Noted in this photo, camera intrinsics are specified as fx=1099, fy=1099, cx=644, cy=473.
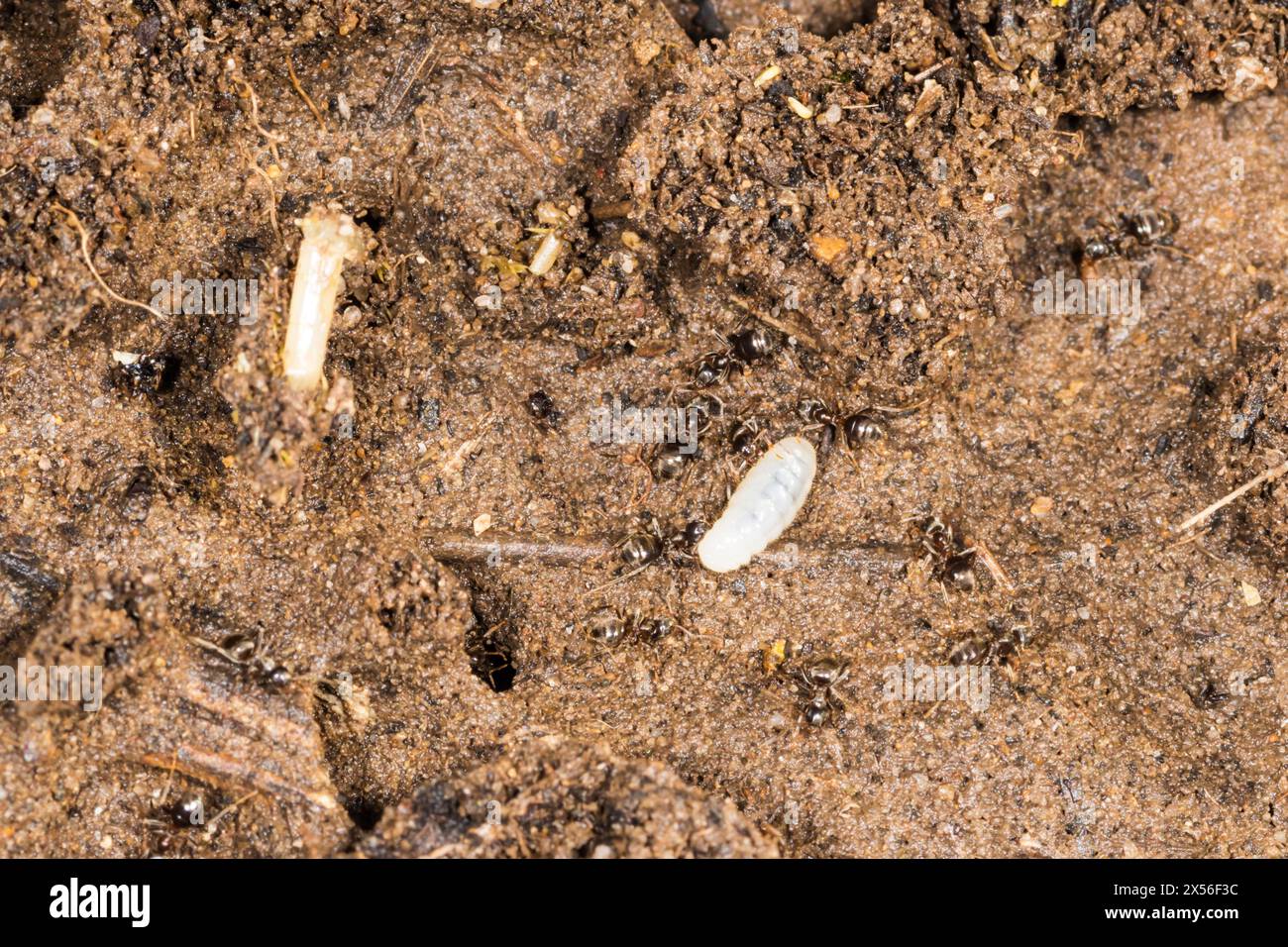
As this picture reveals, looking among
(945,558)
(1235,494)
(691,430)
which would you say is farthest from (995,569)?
(691,430)

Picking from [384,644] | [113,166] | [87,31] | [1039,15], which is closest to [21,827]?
[384,644]

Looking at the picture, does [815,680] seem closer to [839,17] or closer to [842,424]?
[842,424]

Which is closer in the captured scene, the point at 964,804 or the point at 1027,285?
the point at 964,804

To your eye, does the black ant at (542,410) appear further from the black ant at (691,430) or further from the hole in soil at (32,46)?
the hole in soil at (32,46)

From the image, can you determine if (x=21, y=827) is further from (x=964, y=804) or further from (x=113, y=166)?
(x=964, y=804)

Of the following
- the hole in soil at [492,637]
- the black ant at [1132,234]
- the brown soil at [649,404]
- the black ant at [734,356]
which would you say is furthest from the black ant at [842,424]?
the hole in soil at [492,637]
